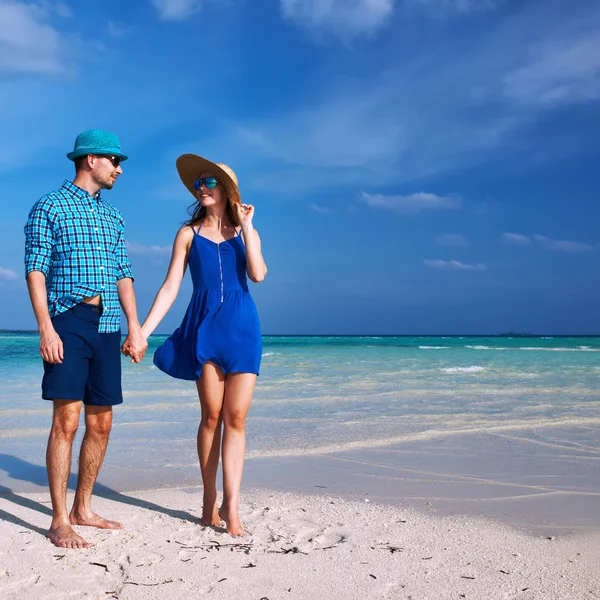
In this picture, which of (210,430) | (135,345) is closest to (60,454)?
(135,345)

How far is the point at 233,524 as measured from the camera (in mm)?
3654

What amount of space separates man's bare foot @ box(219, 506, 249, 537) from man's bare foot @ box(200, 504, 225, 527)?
0.11 m

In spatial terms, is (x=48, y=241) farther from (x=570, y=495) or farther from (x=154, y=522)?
(x=570, y=495)

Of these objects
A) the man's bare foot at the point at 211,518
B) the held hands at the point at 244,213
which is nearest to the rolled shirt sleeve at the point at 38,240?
the held hands at the point at 244,213

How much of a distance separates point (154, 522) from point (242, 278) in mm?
1542

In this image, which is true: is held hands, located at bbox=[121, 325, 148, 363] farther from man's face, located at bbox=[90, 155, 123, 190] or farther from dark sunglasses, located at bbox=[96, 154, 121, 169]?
dark sunglasses, located at bbox=[96, 154, 121, 169]

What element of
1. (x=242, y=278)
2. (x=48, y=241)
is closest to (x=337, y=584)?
A: (x=242, y=278)

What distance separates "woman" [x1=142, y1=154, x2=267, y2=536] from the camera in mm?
3771

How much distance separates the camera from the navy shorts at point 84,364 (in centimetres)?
356

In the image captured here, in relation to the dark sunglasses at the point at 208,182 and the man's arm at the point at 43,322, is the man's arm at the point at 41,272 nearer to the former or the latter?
the man's arm at the point at 43,322

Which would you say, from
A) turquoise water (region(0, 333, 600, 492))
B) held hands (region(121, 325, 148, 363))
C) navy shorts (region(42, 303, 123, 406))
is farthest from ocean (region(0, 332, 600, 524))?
held hands (region(121, 325, 148, 363))

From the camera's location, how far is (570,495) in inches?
176

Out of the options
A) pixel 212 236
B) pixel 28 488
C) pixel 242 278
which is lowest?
pixel 28 488

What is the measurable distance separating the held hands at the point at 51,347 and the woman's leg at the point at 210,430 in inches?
31.3
